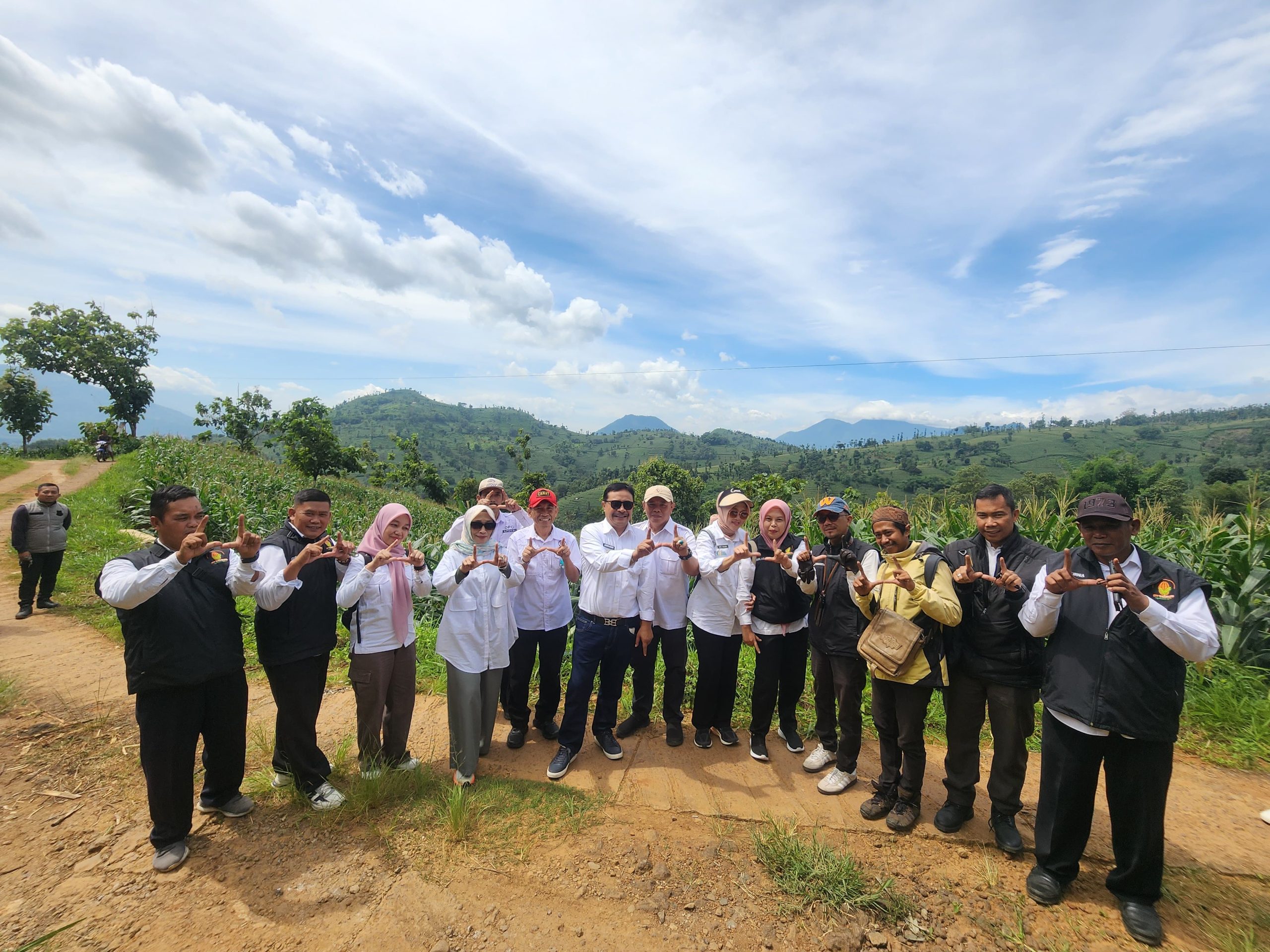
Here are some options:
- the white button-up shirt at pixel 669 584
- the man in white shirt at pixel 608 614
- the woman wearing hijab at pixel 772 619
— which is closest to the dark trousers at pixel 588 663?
the man in white shirt at pixel 608 614

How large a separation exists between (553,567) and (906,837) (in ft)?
9.68

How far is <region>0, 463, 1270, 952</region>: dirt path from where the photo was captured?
261cm

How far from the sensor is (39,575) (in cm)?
745

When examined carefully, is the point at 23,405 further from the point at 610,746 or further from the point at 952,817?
the point at 952,817

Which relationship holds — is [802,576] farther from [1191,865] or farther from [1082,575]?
[1191,865]

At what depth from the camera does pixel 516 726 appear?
4402 millimetres

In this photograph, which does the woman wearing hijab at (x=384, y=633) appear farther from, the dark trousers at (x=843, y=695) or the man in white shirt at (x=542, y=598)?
the dark trousers at (x=843, y=695)

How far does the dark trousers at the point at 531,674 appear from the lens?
418 cm

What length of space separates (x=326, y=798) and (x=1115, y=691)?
15.0 ft

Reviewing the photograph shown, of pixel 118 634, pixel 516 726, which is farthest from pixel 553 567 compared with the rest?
pixel 118 634

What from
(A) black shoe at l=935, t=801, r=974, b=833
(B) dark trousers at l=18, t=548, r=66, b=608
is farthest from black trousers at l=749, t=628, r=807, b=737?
(B) dark trousers at l=18, t=548, r=66, b=608

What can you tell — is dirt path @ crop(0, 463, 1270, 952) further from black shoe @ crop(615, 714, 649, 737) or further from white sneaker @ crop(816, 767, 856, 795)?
black shoe @ crop(615, 714, 649, 737)

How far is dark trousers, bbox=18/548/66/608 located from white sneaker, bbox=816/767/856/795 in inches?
396

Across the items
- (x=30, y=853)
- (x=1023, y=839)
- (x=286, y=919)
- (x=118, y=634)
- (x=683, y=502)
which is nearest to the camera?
(x=286, y=919)
